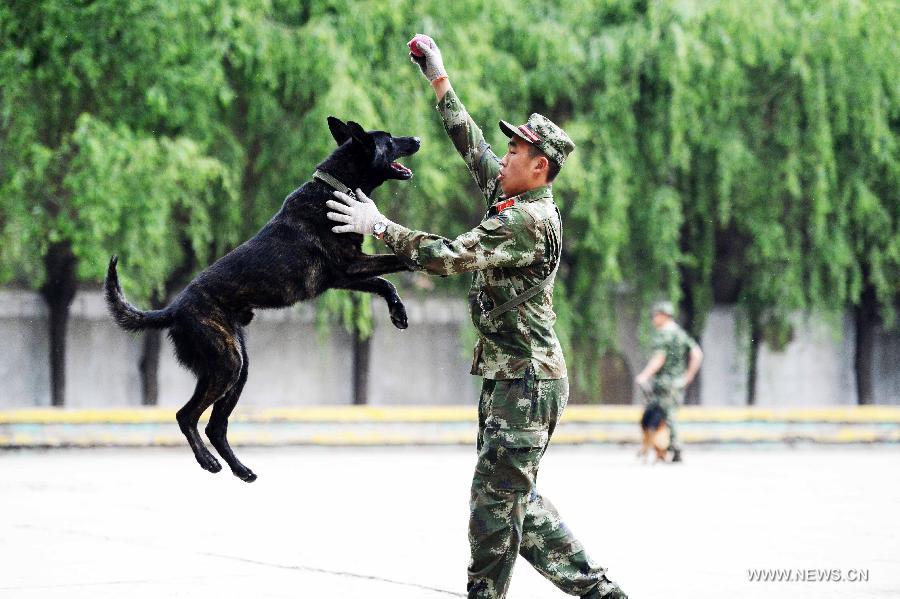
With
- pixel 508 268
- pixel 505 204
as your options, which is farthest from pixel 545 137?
pixel 508 268

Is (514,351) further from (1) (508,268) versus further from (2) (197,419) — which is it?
(2) (197,419)

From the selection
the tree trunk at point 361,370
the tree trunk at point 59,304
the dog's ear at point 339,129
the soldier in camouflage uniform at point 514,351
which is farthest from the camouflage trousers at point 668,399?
the dog's ear at point 339,129

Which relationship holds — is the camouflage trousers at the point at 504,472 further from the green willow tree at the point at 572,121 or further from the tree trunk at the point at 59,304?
the tree trunk at the point at 59,304

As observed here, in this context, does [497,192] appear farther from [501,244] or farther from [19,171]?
[19,171]

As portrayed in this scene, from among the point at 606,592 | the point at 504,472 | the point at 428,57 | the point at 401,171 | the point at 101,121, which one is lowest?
the point at 606,592

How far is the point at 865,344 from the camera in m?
26.6

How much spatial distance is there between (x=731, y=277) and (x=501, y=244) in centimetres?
2015

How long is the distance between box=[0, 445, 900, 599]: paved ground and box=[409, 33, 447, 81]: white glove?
254cm

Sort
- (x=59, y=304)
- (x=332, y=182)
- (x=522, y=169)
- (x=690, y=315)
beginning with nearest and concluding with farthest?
(x=332, y=182), (x=522, y=169), (x=59, y=304), (x=690, y=315)

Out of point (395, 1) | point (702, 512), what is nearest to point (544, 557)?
point (702, 512)

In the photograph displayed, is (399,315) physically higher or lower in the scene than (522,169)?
lower

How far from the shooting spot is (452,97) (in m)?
6.40

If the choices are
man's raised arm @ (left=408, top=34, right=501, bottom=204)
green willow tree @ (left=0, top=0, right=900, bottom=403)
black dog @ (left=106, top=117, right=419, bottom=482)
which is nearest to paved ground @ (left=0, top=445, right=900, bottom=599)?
black dog @ (left=106, top=117, right=419, bottom=482)

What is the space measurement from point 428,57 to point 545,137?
0.80m
